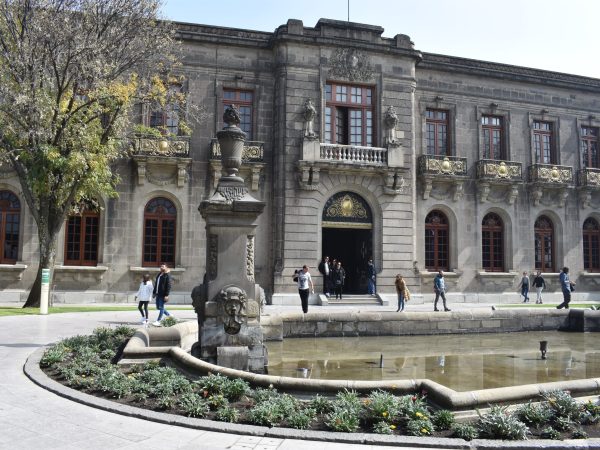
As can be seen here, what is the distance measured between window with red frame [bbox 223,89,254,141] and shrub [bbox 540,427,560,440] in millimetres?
21408

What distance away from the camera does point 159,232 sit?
24.5 m

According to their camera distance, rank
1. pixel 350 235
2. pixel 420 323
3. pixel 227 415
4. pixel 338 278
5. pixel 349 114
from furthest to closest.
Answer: pixel 350 235
pixel 349 114
pixel 338 278
pixel 420 323
pixel 227 415

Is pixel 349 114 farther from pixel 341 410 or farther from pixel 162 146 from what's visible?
pixel 341 410

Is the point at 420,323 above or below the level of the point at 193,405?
above

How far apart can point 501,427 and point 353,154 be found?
20.1m

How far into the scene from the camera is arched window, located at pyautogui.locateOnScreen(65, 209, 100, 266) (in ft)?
76.9

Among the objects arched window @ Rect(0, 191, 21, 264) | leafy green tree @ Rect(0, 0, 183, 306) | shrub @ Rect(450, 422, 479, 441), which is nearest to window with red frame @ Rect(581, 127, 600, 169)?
leafy green tree @ Rect(0, 0, 183, 306)

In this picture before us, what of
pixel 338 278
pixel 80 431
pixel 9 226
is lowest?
pixel 80 431

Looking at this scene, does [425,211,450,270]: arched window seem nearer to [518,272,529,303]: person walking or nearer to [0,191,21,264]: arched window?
[518,272,529,303]: person walking

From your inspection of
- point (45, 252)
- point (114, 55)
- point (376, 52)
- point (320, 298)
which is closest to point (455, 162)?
point (376, 52)

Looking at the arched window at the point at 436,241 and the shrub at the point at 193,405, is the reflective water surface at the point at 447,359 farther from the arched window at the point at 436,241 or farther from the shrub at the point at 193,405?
the arched window at the point at 436,241

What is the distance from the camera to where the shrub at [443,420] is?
5965 millimetres

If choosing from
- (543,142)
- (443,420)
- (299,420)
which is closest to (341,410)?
(299,420)

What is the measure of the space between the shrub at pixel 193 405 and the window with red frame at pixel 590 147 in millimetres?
30775
